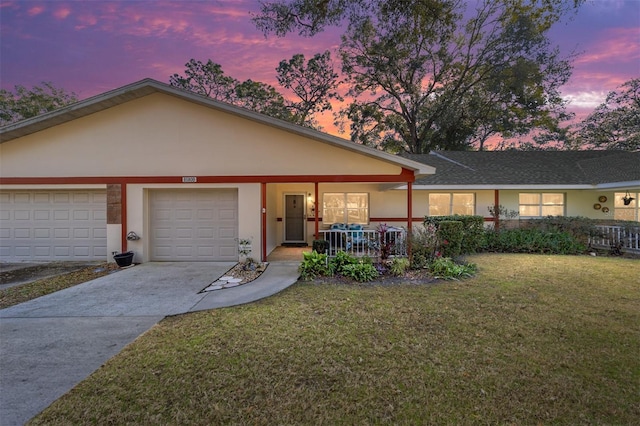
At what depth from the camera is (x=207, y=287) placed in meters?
6.43

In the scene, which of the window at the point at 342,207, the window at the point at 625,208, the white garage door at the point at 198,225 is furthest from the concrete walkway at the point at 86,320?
the window at the point at 625,208

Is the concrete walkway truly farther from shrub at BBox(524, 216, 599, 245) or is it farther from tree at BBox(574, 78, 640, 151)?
tree at BBox(574, 78, 640, 151)

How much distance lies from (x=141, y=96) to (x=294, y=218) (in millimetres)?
6887

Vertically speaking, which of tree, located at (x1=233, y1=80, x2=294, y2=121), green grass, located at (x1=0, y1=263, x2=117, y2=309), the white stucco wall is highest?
tree, located at (x1=233, y1=80, x2=294, y2=121)

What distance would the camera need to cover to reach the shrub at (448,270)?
729cm

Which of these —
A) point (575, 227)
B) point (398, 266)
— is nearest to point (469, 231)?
point (398, 266)

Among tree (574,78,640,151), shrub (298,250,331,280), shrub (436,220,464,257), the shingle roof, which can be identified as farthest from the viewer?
tree (574,78,640,151)

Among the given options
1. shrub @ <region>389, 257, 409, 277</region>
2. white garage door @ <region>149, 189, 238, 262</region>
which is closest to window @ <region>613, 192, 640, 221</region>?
shrub @ <region>389, 257, 409, 277</region>

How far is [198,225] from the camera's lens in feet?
30.1

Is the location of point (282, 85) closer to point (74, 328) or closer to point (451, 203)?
point (451, 203)

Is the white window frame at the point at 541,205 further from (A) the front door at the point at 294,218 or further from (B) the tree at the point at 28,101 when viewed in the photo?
(B) the tree at the point at 28,101

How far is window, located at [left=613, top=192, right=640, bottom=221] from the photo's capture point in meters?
12.5

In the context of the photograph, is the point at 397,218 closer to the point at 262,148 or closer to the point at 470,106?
the point at 262,148

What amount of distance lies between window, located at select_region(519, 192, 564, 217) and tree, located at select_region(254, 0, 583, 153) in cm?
984
